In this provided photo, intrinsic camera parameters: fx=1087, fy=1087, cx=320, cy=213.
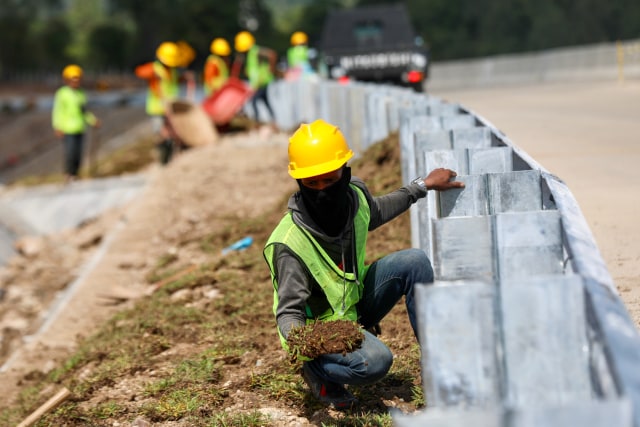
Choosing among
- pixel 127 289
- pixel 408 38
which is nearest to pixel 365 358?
pixel 127 289

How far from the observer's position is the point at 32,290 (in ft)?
46.3

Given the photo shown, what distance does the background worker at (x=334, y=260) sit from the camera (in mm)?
5168

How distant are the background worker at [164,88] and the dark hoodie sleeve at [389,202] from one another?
1373 centimetres

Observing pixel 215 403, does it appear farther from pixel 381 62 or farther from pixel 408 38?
pixel 408 38

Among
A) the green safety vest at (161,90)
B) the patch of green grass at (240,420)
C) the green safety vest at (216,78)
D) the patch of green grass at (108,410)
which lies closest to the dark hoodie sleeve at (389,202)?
the patch of green grass at (240,420)

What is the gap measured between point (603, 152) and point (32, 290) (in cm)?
742

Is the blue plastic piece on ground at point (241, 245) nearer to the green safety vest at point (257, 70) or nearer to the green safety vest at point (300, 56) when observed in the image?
the green safety vest at point (257, 70)

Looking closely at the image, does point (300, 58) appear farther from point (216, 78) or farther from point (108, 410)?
point (108, 410)

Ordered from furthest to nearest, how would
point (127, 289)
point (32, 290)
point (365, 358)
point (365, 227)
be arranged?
point (32, 290) < point (127, 289) < point (365, 227) < point (365, 358)

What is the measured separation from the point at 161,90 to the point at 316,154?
14655 mm

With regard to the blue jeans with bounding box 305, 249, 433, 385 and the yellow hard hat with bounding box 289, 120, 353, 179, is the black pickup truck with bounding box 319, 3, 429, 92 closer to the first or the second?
the blue jeans with bounding box 305, 249, 433, 385

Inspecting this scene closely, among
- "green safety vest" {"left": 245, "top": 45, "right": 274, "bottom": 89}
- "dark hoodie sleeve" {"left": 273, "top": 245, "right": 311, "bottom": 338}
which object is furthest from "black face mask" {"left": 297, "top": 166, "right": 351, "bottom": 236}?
"green safety vest" {"left": 245, "top": 45, "right": 274, "bottom": 89}

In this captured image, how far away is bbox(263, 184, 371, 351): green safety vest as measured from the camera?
5.23 meters

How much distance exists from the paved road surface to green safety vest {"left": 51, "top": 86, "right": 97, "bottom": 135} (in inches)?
271
